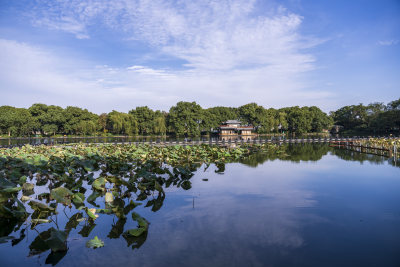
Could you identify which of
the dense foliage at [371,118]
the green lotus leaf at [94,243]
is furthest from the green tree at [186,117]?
the green lotus leaf at [94,243]

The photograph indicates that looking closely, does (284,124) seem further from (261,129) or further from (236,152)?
(236,152)

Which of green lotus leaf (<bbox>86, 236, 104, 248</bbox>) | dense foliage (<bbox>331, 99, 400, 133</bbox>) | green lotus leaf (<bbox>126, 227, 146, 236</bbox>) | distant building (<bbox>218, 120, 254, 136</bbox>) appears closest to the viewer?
green lotus leaf (<bbox>86, 236, 104, 248</bbox>)

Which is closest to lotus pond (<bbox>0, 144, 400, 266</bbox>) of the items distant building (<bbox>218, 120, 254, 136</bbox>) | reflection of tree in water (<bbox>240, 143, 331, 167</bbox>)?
reflection of tree in water (<bbox>240, 143, 331, 167</bbox>)

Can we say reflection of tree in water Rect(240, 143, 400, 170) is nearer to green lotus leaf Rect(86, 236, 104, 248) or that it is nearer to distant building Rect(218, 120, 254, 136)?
green lotus leaf Rect(86, 236, 104, 248)

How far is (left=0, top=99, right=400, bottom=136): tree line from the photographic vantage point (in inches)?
1860

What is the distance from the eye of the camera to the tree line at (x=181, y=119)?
4725 cm

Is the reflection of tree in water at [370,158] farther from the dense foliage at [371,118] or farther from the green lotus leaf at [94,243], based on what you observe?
the dense foliage at [371,118]

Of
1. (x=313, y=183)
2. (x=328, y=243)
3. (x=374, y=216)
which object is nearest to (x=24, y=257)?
(x=328, y=243)

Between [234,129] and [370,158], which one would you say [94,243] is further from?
[234,129]

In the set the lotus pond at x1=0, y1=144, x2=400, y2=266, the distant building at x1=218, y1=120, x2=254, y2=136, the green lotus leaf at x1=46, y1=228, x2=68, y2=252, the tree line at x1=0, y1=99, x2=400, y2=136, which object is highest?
the tree line at x1=0, y1=99, x2=400, y2=136

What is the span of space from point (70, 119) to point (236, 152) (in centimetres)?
4262

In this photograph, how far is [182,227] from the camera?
5867 mm

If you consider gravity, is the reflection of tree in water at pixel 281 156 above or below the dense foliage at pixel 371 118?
below

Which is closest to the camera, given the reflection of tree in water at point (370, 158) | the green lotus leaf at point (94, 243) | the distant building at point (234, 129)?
the green lotus leaf at point (94, 243)
